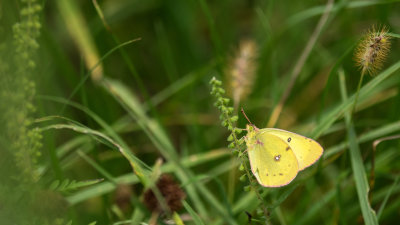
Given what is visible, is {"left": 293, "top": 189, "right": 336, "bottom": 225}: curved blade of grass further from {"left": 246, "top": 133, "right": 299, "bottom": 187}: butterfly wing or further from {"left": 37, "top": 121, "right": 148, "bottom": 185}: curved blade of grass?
{"left": 37, "top": 121, "right": 148, "bottom": 185}: curved blade of grass

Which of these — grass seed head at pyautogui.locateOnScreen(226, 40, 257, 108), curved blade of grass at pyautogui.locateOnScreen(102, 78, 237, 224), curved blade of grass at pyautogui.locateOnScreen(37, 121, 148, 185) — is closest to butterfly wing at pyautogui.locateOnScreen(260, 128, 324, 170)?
curved blade of grass at pyautogui.locateOnScreen(102, 78, 237, 224)

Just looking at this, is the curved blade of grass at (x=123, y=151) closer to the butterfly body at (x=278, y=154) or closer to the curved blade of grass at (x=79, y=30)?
the butterfly body at (x=278, y=154)

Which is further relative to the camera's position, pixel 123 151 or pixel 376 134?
pixel 376 134

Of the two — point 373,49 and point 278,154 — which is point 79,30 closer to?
point 278,154

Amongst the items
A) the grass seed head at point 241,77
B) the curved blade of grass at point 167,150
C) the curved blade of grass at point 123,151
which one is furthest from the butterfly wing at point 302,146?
the grass seed head at point 241,77

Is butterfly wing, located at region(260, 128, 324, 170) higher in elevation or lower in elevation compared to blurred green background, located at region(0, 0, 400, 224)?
lower

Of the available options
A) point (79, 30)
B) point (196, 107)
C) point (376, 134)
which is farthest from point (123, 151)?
point (79, 30)

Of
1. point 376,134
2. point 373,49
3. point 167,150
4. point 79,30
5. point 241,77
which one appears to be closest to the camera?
point 373,49
